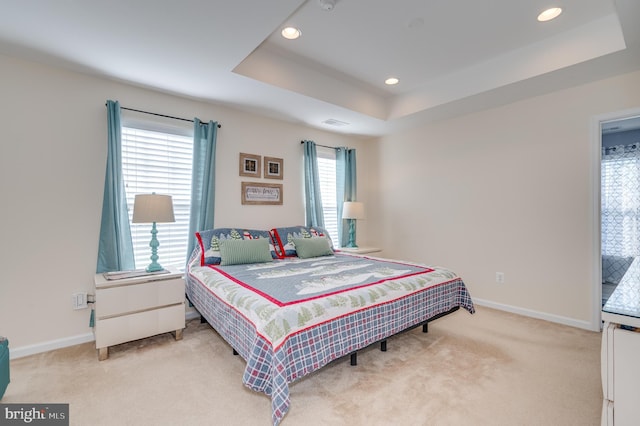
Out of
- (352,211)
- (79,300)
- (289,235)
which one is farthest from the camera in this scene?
(352,211)

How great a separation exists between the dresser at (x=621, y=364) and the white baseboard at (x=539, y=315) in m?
2.49

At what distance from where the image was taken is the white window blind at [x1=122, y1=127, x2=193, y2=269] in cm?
308

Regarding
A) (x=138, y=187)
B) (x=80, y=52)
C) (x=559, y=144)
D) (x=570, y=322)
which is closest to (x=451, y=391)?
(x=570, y=322)

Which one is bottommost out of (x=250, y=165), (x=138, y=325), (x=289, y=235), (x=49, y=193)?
(x=138, y=325)

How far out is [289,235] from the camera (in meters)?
3.88

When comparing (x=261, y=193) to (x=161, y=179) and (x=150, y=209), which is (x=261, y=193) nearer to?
(x=161, y=179)

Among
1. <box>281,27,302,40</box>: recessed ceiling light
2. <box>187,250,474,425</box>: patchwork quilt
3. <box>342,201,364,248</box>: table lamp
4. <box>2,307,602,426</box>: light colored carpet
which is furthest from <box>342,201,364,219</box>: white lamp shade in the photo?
<box>281,27,302,40</box>: recessed ceiling light

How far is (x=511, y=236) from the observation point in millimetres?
3566

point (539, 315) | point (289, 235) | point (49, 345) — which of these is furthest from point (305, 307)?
point (539, 315)

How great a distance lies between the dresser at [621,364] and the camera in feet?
3.44

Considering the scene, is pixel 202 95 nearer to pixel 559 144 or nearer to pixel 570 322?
pixel 559 144

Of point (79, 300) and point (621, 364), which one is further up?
point (621, 364)

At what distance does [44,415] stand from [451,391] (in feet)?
8.24

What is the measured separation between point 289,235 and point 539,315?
9.99 ft
